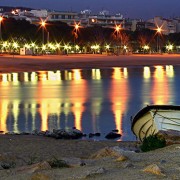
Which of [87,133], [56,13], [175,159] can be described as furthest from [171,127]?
[56,13]

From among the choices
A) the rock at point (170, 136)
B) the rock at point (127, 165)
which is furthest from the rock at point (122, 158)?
the rock at point (170, 136)

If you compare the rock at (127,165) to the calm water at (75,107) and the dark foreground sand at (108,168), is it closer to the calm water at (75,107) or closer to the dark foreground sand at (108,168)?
the dark foreground sand at (108,168)

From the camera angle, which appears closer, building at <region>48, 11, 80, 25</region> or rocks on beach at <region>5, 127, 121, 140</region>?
rocks on beach at <region>5, 127, 121, 140</region>

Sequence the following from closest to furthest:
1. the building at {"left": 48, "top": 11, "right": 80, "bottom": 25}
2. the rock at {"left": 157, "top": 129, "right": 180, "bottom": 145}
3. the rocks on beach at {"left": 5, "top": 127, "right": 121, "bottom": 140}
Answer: the rock at {"left": 157, "top": 129, "right": 180, "bottom": 145} → the rocks on beach at {"left": 5, "top": 127, "right": 121, "bottom": 140} → the building at {"left": 48, "top": 11, "right": 80, "bottom": 25}

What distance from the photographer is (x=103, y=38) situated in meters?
120

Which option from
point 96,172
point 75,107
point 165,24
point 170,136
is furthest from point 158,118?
point 165,24

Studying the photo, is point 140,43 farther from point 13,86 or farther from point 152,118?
point 152,118

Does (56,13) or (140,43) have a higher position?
(56,13)

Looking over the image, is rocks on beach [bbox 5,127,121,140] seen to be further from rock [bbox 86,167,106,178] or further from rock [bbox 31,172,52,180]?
rock [bbox 31,172,52,180]

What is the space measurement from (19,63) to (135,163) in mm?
47781

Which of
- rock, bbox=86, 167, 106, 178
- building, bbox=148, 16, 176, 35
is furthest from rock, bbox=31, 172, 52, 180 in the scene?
building, bbox=148, 16, 176, 35

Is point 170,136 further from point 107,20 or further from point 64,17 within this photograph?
point 107,20

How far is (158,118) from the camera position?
338 inches

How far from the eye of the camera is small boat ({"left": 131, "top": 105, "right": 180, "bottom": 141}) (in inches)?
326
